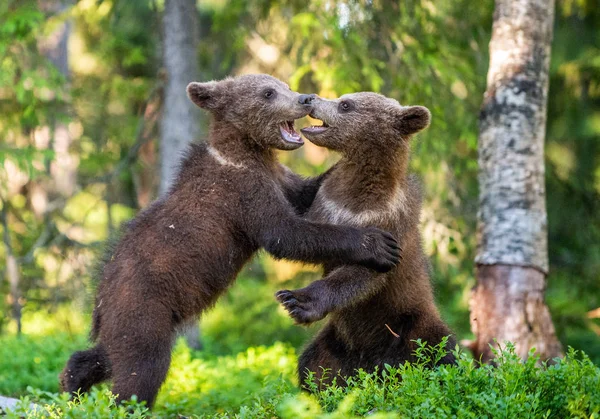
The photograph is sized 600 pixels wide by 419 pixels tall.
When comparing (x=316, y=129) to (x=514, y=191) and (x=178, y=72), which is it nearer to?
(x=514, y=191)

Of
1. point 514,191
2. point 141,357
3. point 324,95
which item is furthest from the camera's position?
point 324,95

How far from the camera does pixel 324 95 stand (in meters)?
10.9

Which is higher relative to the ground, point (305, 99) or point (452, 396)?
point (305, 99)

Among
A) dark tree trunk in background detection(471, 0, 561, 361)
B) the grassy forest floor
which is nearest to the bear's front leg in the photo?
the grassy forest floor

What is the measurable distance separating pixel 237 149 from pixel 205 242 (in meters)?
0.84

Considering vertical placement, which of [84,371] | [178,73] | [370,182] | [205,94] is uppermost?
[178,73]

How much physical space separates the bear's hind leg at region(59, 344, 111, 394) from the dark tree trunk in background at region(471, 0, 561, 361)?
326 cm

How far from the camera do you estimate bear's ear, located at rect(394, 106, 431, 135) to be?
6.27 m

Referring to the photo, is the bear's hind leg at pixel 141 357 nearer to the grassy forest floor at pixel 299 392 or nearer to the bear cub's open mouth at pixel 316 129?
the grassy forest floor at pixel 299 392

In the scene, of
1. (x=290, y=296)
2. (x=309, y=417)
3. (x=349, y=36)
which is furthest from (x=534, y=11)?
(x=309, y=417)

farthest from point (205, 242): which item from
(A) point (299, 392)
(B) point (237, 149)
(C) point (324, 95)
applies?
(C) point (324, 95)

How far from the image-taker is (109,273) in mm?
6160

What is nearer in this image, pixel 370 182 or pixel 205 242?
pixel 205 242

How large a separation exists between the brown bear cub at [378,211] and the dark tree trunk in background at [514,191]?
106cm
